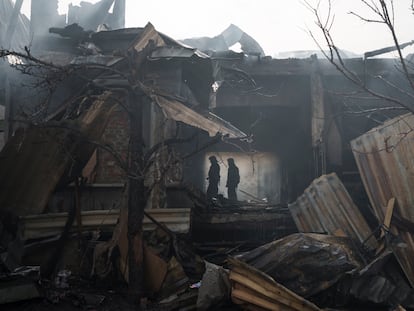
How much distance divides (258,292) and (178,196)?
152 inches

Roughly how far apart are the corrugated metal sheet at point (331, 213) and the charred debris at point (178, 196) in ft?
0.09

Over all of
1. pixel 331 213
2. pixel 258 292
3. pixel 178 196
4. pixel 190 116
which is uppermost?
pixel 190 116

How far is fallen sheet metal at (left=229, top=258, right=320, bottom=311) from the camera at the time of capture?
165 inches

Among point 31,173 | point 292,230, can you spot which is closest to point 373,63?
point 292,230

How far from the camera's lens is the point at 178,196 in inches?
316

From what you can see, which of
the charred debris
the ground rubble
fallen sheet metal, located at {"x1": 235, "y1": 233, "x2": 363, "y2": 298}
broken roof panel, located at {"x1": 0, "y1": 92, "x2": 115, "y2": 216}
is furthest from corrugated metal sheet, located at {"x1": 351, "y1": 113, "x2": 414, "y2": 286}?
broken roof panel, located at {"x1": 0, "y1": 92, "x2": 115, "y2": 216}

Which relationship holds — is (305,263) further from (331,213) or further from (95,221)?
(95,221)

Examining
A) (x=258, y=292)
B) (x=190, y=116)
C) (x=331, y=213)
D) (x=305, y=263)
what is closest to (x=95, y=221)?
(x=190, y=116)

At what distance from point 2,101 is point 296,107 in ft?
28.4

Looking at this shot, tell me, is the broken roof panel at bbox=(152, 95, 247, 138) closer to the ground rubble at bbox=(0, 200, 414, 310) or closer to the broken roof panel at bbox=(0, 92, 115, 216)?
the broken roof panel at bbox=(0, 92, 115, 216)

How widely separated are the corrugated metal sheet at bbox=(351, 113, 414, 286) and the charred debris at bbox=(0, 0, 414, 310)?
21mm

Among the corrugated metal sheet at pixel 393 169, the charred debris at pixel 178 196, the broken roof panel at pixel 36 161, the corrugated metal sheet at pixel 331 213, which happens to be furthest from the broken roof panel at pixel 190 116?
the corrugated metal sheet at pixel 331 213

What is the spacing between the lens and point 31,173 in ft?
19.6

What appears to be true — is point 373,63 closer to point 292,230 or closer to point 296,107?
point 296,107
